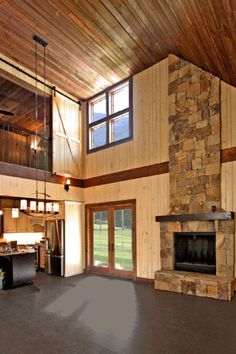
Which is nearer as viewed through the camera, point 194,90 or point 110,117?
point 194,90

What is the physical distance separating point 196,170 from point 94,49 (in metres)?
3.82

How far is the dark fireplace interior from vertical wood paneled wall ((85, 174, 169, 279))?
0.55 meters

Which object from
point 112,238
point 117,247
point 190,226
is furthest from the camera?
point 112,238

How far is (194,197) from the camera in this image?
250 inches

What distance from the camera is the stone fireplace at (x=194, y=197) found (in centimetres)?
577

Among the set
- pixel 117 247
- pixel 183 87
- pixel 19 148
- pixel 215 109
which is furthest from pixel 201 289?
pixel 19 148

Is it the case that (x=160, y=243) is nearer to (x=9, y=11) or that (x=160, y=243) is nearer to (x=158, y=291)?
(x=158, y=291)

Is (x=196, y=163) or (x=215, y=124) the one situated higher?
(x=215, y=124)

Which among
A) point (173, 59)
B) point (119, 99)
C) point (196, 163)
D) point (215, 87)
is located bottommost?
point (196, 163)

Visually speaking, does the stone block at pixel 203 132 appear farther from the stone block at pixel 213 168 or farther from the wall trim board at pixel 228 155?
the stone block at pixel 213 168

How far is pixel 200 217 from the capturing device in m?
6.01

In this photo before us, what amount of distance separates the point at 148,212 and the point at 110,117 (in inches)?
123

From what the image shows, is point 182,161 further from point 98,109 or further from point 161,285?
point 98,109

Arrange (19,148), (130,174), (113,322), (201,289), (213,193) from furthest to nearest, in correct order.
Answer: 1. (19,148)
2. (130,174)
3. (213,193)
4. (201,289)
5. (113,322)
